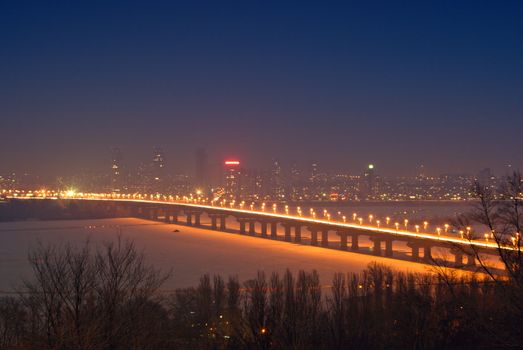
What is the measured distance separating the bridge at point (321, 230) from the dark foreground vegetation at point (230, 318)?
2932 mm

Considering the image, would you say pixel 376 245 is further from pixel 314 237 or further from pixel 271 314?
pixel 271 314

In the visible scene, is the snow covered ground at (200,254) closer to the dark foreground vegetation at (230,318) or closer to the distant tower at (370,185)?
the dark foreground vegetation at (230,318)

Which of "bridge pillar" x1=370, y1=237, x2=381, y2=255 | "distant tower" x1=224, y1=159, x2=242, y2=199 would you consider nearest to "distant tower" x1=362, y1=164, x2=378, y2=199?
"distant tower" x1=224, y1=159, x2=242, y2=199

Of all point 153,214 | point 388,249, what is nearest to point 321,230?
point 388,249

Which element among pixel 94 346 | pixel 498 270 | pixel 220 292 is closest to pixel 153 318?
pixel 94 346

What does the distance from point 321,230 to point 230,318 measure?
1200 inches

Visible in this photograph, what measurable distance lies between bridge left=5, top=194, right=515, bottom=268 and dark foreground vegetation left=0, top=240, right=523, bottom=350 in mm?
2932

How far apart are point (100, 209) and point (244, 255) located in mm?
39961

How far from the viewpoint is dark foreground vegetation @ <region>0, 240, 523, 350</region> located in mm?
7875

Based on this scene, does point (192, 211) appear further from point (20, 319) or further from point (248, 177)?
point (248, 177)

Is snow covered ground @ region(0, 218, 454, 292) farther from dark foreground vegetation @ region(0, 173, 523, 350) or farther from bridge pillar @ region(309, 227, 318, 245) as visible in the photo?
dark foreground vegetation @ region(0, 173, 523, 350)

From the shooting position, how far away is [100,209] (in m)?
72.1

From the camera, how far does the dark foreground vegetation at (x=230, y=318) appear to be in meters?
7.88

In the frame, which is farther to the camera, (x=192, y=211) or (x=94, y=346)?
(x=192, y=211)
